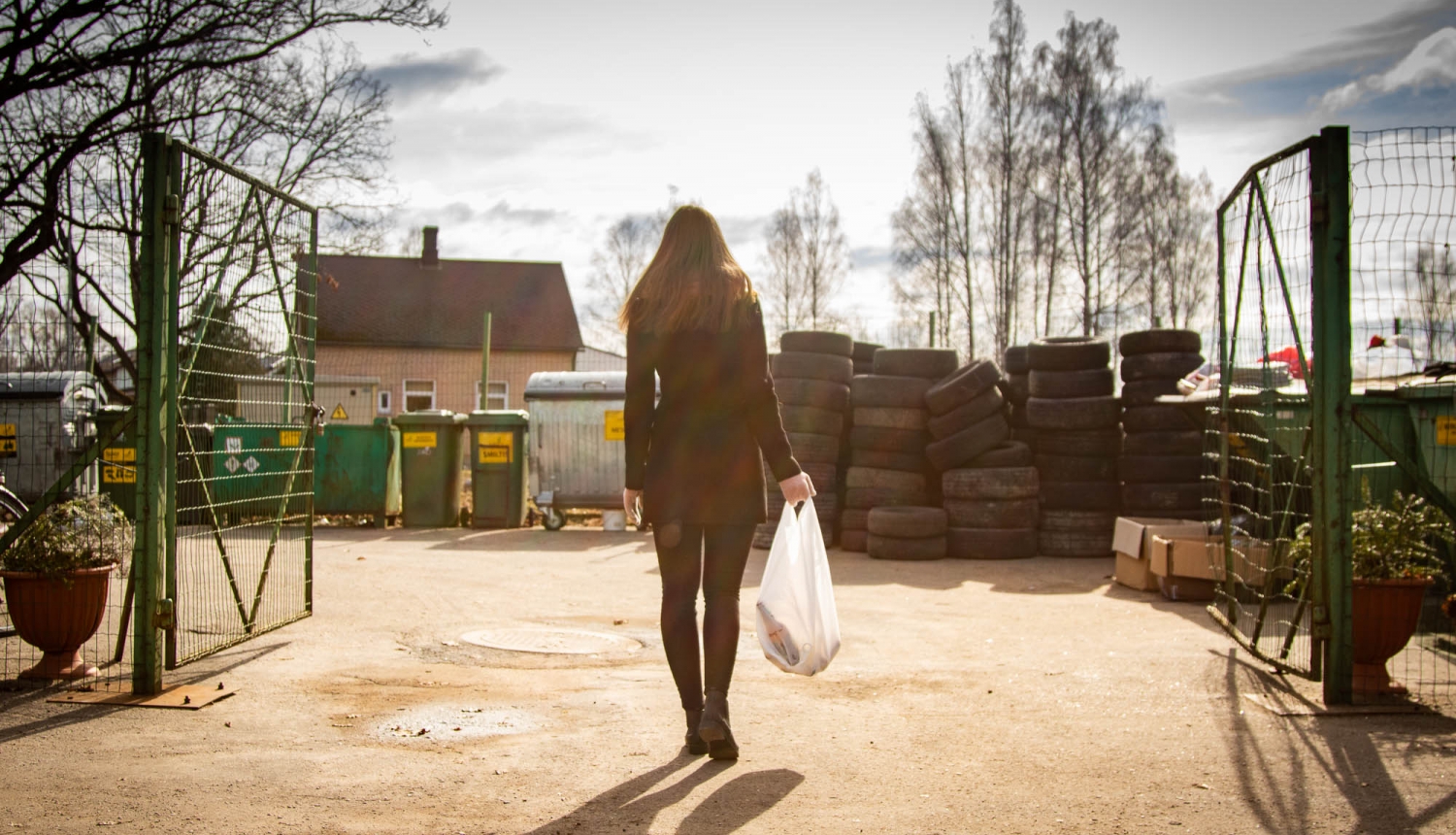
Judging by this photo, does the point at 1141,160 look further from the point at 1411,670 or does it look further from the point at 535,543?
the point at 1411,670

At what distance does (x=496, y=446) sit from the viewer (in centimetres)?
1509

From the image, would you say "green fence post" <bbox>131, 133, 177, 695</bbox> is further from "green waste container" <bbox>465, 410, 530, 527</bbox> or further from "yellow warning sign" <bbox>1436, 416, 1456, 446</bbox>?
"green waste container" <bbox>465, 410, 530, 527</bbox>

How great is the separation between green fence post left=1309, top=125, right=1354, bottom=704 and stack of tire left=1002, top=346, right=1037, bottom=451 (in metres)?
7.14

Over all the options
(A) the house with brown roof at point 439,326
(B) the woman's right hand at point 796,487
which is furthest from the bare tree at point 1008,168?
(B) the woman's right hand at point 796,487

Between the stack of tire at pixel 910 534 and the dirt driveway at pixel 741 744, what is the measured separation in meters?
4.17

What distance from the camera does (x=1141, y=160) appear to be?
31.1 metres

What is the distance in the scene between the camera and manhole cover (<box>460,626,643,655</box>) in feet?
20.5

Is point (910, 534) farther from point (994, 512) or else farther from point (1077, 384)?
point (1077, 384)

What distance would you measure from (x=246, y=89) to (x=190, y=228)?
1253cm

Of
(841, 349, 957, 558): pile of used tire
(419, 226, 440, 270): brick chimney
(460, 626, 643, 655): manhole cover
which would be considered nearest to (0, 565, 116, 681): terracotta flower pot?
(460, 626, 643, 655): manhole cover

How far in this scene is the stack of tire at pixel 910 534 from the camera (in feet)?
37.0

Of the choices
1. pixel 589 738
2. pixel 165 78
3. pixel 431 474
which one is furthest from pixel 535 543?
pixel 589 738

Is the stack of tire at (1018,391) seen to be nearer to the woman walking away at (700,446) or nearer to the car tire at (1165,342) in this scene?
the car tire at (1165,342)

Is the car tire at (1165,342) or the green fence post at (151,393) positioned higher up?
the car tire at (1165,342)
